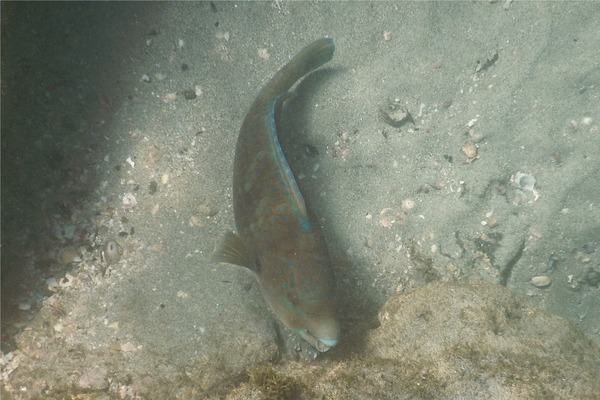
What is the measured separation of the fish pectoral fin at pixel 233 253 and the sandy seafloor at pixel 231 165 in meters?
0.52

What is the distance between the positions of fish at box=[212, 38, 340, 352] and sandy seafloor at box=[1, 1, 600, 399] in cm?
47

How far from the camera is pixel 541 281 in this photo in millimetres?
4020

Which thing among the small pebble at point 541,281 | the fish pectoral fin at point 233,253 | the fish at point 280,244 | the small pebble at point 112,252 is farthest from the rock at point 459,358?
the small pebble at point 112,252

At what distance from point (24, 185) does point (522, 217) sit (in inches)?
198

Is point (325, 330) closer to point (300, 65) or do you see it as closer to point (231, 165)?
point (231, 165)

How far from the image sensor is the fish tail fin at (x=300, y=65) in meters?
4.07

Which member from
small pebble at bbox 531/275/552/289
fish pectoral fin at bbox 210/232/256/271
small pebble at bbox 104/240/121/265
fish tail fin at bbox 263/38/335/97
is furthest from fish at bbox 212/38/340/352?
small pebble at bbox 531/275/552/289

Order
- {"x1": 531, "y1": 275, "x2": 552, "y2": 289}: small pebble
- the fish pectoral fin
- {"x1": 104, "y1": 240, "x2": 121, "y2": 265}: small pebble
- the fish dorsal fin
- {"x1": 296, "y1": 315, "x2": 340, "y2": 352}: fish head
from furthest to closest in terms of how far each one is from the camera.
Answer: {"x1": 531, "y1": 275, "x2": 552, "y2": 289}: small pebble < {"x1": 104, "y1": 240, "x2": 121, "y2": 265}: small pebble < the fish pectoral fin < the fish dorsal fin < {"x1": 296, "y1": 315, "x2": 340, "y2": 352}: fish head

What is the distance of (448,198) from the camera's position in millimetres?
4277

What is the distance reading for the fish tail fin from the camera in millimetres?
4066

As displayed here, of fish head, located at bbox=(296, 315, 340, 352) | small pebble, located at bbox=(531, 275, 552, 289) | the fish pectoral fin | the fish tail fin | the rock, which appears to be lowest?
small pebble, located at bbox=(531, 275, 552, 289)

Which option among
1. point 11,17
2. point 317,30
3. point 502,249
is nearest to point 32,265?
point 11,17

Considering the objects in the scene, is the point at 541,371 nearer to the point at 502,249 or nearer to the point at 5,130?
the point at 502,249

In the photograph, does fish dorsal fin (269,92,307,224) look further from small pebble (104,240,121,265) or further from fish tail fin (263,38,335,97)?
small pebble (104,240,121,265)
